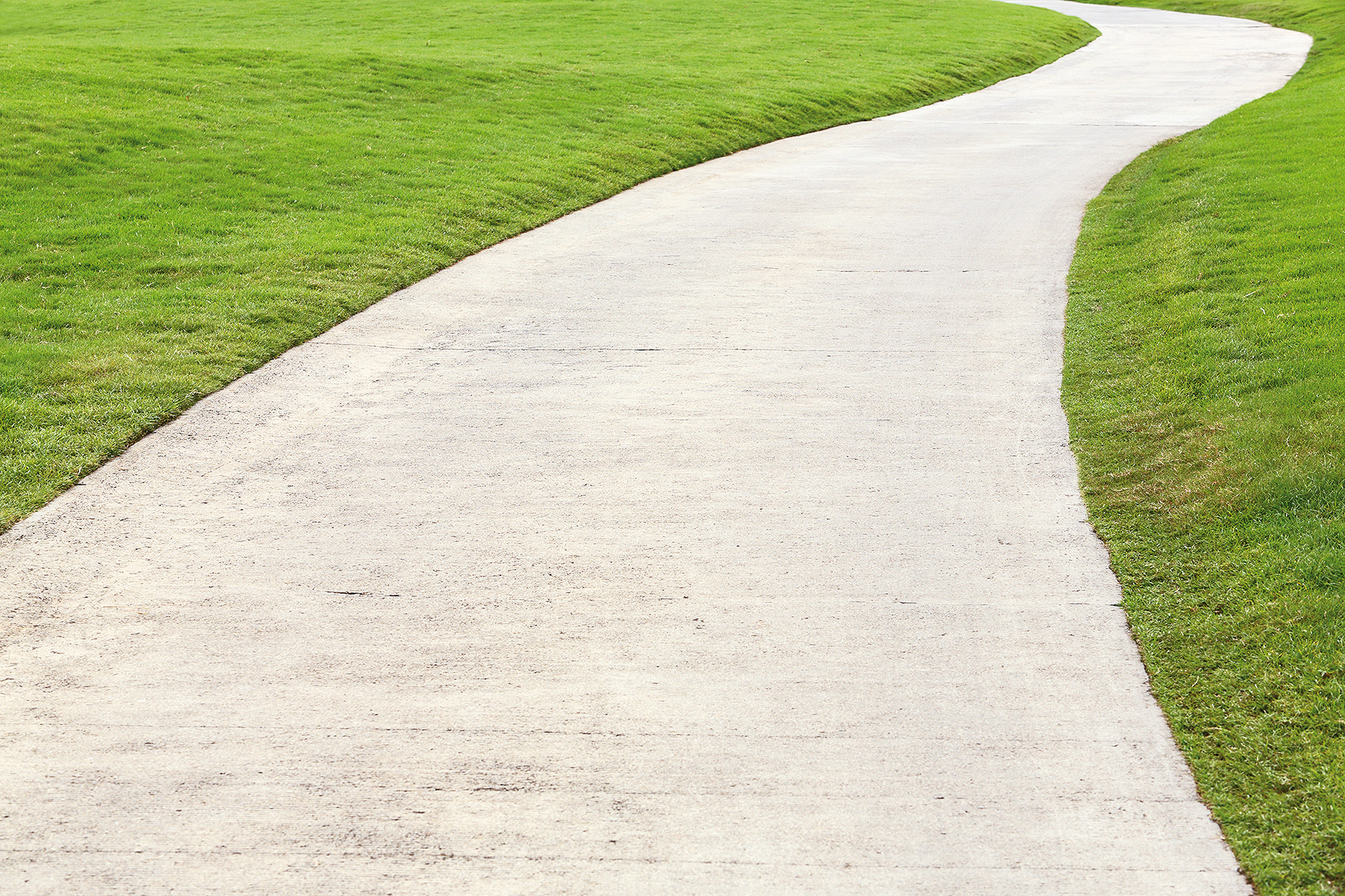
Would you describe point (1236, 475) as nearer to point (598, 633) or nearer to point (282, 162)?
point (598, 633)

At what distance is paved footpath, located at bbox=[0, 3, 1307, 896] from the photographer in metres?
4.20

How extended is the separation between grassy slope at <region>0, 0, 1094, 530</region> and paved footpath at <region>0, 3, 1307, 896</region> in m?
0.79

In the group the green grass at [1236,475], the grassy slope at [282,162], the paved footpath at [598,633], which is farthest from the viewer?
the grassy slope at [282,162]

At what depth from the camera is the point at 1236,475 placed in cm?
680

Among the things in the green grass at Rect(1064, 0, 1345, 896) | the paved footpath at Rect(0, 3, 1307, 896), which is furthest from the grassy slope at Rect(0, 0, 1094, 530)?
the green grass at Rect(1064, 0, 1345, 896)

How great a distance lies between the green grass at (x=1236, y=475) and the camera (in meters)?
4.54

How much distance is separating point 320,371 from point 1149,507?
5478mm

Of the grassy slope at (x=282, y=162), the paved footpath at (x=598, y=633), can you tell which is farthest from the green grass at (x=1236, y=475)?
the grassy slope at (x=282, y=162)

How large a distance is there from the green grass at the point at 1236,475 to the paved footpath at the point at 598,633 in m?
0.20

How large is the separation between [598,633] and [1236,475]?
137 inches

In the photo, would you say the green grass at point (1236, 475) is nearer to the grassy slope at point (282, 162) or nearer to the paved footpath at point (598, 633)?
the paved footpath at point (598, 633)

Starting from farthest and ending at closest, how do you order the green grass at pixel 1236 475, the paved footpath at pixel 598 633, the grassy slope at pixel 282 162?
the grassy slope at pixel 282 162
the green grass at pixel 1236 475
the paved footpath at pixel 598 633

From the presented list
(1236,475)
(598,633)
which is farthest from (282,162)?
(1236,475)

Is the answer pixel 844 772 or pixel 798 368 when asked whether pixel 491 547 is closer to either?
pixel 844 772
